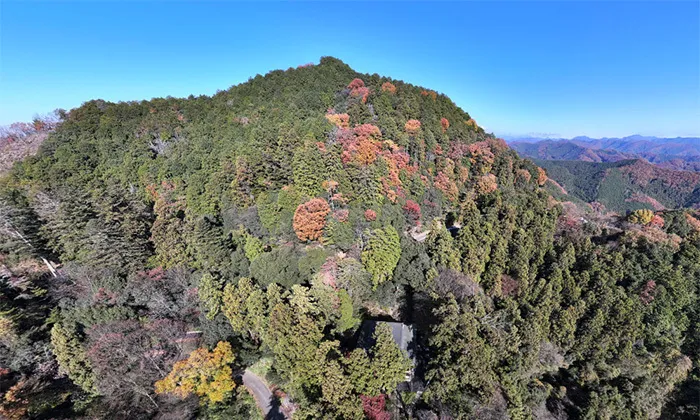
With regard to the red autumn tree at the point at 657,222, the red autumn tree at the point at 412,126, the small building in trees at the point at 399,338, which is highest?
the red autumn tree at the point at 412,126

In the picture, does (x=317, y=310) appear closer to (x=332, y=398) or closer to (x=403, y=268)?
(x=332, y=398)

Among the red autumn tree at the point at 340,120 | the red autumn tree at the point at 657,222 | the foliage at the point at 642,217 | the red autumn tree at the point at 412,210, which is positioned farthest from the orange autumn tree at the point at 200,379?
the red autumn tree at the point at 657,222

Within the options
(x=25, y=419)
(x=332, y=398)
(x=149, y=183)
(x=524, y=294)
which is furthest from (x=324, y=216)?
(x=149, y=183)

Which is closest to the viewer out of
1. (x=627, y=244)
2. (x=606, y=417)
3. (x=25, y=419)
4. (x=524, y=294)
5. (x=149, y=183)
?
(x=25, y=419)

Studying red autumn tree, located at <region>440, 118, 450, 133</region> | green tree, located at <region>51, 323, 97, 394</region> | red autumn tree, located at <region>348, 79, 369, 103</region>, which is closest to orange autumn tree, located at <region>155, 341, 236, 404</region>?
green tree, located at <region>51, 323, 97, 394</region>

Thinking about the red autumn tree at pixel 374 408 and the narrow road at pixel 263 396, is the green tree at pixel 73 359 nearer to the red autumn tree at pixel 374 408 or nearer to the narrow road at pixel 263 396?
the narrow road at pixel 263 396
